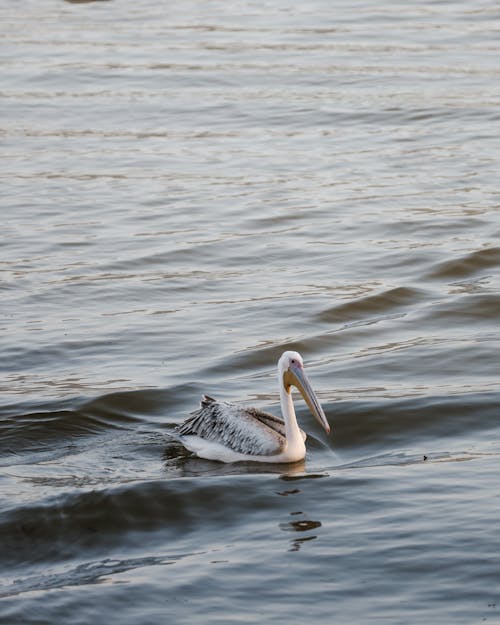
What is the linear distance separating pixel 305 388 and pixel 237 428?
1.96 ft

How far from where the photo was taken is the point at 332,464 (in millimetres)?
10211

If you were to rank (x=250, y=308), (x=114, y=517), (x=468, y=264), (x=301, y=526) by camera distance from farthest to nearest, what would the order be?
1. (x=468, y=264)
2. (x=250, y=308)
3. (x=114, y=517)
4. (x=301, y=526)

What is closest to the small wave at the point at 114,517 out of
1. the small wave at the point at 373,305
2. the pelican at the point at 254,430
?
the pelican at the point at 254,430

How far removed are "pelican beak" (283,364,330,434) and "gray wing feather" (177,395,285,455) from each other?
326 millimetres

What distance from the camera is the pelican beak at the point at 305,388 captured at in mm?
10172

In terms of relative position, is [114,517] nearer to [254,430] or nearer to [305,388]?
[254,430]

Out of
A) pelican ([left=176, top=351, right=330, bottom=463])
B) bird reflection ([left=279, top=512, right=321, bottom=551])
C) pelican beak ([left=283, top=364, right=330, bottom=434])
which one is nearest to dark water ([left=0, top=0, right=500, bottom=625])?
bird reflection ([left=279, top=512, right=321, bottom=551])

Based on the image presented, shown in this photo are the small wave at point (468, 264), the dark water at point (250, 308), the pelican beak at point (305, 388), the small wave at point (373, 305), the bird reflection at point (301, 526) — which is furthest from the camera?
the small wave at point (468, 264)

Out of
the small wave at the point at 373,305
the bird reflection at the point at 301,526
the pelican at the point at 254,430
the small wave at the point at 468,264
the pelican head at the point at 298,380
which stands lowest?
the bird reflection at the point at 301,526

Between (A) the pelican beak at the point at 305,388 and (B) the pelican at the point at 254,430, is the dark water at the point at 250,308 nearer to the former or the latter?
(B) the pelican at the point at 254,430

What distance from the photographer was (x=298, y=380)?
10.3 meters

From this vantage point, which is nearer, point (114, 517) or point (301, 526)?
point (301, 526)

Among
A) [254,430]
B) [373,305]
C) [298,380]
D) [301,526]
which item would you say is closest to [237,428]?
[254,430]

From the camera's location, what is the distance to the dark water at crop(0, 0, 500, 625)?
8.44m
